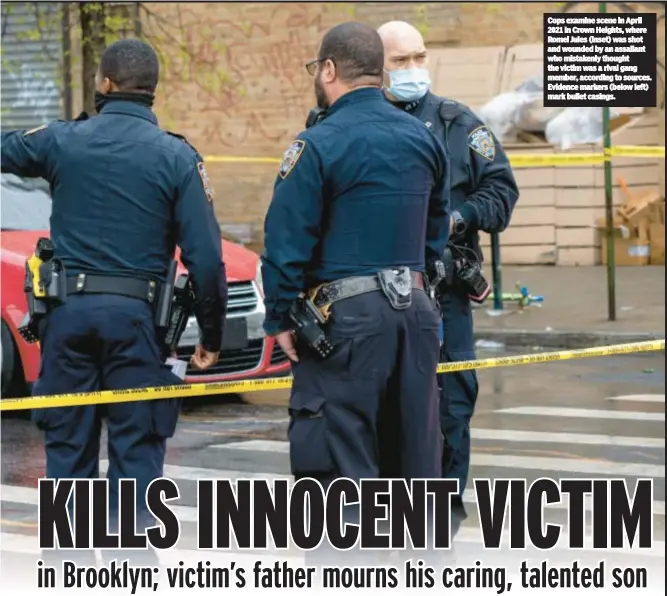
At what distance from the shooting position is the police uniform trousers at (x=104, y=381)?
5797 mm

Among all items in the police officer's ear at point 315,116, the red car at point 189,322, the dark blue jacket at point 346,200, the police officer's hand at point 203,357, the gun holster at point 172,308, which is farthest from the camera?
the red car at point 189,322

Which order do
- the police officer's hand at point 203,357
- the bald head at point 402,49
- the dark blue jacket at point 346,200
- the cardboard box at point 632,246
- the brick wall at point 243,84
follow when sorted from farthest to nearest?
the brick wall at point 243,84 < the cardboard box at point 632,246 < the bald head at point 402,49 < the police officer's hand at point 203,357 < the dark blue jacket at point 346,200

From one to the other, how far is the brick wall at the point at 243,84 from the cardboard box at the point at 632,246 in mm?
3528

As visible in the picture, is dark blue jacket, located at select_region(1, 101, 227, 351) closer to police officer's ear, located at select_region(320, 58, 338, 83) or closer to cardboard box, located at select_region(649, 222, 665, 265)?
police officer's ear, located at select_region(320, 58, 338, 83)

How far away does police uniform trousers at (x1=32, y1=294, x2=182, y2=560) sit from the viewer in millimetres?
5797

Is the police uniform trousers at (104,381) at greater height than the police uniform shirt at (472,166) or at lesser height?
lesser

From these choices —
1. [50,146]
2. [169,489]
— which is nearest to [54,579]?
[169,489]

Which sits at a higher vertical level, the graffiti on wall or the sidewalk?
the graffiti on wall

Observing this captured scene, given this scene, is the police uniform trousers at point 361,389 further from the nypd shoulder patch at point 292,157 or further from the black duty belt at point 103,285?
the black duty belt at point 103,285

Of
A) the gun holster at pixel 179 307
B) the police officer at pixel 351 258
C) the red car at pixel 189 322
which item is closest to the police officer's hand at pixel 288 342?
the police officer at pixel 351 258

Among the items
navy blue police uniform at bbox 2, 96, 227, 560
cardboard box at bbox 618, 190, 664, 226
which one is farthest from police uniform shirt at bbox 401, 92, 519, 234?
cardboard box at bbox 618, 190, 664, 226

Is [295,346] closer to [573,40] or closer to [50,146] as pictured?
[50,146]

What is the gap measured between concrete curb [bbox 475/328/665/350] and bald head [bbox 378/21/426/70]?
7.51 metres

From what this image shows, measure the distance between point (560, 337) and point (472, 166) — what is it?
24.7ft
